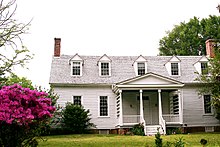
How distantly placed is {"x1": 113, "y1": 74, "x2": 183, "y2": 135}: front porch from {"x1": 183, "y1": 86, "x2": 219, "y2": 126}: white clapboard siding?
133 centimetres

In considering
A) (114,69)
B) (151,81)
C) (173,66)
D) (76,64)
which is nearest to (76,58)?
(76,64)

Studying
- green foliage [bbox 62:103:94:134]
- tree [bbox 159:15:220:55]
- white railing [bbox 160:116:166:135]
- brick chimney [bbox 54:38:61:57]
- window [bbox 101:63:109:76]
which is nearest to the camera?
white railing [bbox 160:116:166:135]

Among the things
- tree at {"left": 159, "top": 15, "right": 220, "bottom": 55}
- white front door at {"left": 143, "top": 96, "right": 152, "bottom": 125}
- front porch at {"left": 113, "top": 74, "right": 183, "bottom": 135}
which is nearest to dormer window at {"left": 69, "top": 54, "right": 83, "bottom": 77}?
front porch at {"left": 113, "top": 74, "right": 183, "bottom": 135}

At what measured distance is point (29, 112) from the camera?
362 inches

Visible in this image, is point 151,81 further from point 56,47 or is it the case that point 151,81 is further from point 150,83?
point 56,47

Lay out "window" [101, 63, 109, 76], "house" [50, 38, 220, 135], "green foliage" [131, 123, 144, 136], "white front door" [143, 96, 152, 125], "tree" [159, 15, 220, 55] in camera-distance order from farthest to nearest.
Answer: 1. "tree" [159, 15, 220, 55]
2. "window" [101, 63, 109, 76]
3. "white front door" [143, 96, 152, 125]
4. "house" [50, 38, 220, 135]
5. "green foliage" [131, 123, 144, 136]

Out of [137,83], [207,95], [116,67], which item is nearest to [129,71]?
[116,67]

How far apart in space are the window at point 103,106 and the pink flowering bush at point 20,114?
625 inches

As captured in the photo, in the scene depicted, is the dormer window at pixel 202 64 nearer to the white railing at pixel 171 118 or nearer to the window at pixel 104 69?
the white railing at pixel 171 118

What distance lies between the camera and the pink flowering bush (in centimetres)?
899

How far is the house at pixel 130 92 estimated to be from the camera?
79.7 ft

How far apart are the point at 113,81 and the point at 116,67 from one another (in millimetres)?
2035

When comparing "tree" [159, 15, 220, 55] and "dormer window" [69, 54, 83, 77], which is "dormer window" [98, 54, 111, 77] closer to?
"dormer window" [69, 54, 83, 77]

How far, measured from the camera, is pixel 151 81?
24.2 m
